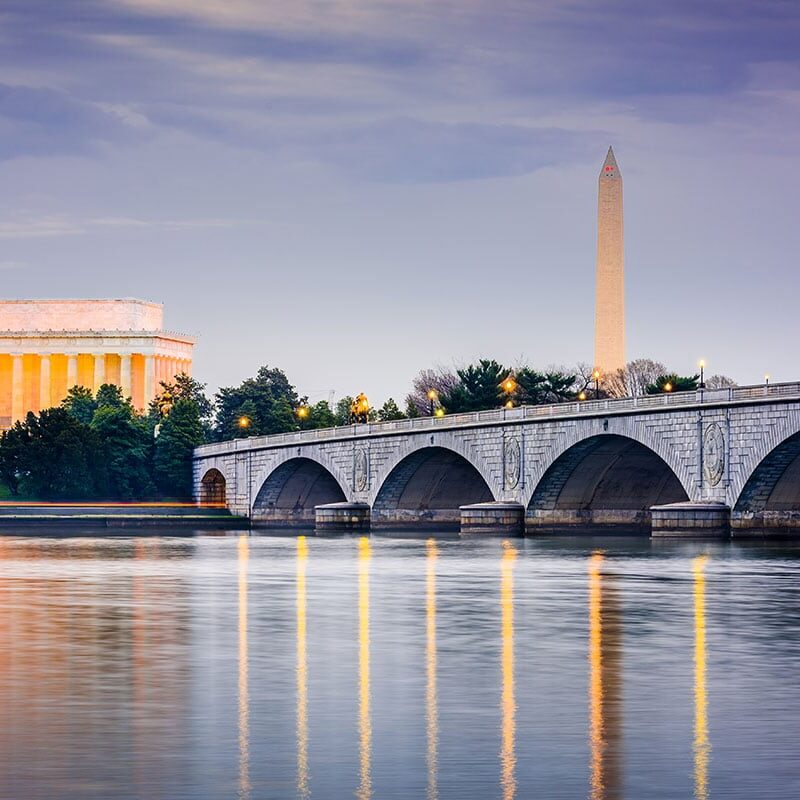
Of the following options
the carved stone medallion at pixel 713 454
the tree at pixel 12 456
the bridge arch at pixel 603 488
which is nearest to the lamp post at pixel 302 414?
the tree at pixel 12 456

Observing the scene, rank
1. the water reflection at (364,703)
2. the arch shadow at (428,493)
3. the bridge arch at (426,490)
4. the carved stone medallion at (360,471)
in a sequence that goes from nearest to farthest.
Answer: the water reflection at (364,703)
the bridge arch at (426,490)
the arch shadow at (428,493)
the carved stone medallion at (360,471)

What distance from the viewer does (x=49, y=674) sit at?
958 inches

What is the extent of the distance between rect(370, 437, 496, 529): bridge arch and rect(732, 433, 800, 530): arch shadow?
33.5 meters

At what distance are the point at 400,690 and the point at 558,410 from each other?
245 ft

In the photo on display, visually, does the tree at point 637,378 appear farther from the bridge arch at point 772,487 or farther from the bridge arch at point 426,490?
the bridge arch at point 772,487

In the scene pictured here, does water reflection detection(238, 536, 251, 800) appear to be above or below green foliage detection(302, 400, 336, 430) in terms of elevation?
below

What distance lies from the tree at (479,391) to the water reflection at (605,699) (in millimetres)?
112127

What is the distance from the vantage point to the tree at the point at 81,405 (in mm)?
183375

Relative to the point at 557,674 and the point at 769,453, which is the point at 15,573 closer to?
the point at 557,674

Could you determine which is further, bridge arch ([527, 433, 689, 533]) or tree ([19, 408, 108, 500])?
tree ([19, 408, 108, 500])

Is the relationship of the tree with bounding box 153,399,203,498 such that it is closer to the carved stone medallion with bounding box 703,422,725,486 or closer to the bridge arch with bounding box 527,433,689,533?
the bridge arch with bounding box 527,433,689,533

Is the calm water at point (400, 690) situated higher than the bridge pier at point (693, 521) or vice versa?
the bridge pier at point (693, 521)

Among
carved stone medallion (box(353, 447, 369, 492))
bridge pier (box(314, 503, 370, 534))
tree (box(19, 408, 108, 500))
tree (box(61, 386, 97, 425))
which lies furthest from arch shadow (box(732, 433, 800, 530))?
tree (box(61, 386, 97, 425))

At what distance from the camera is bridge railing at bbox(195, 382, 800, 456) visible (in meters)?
81.4
